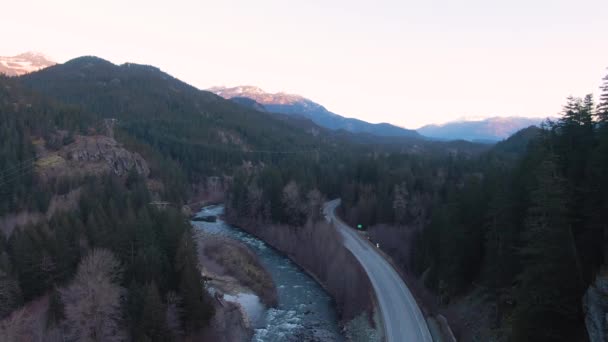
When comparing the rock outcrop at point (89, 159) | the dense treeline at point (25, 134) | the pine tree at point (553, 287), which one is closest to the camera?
the pine tree at point (553, 287)

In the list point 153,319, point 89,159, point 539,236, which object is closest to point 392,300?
point 539,236

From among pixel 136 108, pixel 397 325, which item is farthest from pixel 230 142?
pixel 397 325

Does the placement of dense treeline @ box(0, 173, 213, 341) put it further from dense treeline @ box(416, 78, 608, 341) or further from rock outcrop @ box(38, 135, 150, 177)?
rock outcrop @ box(38, 135, 150, 177)

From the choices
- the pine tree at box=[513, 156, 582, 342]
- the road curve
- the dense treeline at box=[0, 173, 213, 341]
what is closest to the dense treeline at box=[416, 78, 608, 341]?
the pine tree at box=[513, 156, 582, 342]

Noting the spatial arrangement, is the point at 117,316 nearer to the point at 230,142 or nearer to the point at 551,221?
the point at 551,221

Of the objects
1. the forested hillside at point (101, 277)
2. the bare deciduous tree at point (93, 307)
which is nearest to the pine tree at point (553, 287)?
the forested hillside at point (101, 277)

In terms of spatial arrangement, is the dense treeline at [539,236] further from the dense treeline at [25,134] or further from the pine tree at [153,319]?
the dense treeline at [25,134]

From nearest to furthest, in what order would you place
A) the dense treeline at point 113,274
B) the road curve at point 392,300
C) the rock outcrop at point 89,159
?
the dense treeline at point 113,274 < the road curve at point 392,300 < the rock outcrop at point 89,159
